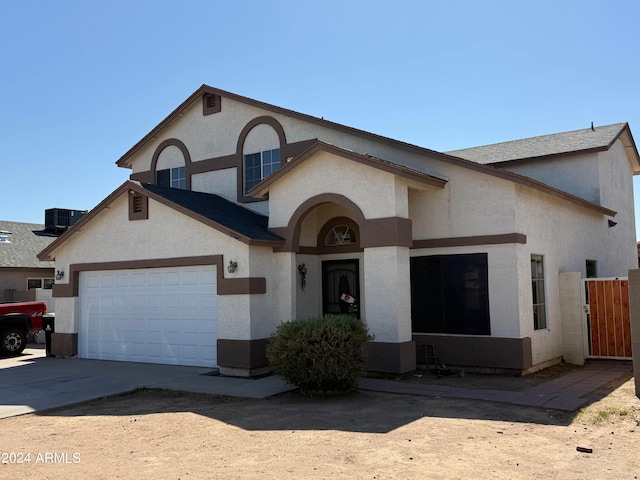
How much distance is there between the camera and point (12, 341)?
1741cm

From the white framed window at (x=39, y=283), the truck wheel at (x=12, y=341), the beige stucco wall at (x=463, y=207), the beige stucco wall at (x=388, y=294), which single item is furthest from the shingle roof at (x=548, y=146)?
the white framed window at (x=39, y=283)

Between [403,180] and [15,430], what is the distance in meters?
8.16

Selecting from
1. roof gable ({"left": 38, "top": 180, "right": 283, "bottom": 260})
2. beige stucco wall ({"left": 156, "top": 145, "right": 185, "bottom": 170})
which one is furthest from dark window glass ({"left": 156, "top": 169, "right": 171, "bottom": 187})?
roof gable ({"left": 38, "top": 180, "right": 283, "bottom": 260})

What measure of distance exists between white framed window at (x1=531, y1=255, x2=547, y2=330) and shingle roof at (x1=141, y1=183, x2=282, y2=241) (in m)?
5.79

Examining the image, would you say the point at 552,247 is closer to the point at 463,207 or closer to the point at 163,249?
the point at 463,207

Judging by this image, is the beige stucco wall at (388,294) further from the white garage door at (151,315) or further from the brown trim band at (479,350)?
the white garage door at (151,315)

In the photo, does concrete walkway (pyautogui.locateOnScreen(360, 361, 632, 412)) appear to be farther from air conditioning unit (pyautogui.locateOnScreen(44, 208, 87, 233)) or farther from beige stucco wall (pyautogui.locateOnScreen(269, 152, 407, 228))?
air conditioning unit (pyautogui.locateOnScreen(44, 208, 87, 233))

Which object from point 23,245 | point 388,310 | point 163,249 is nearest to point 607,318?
point 388,310

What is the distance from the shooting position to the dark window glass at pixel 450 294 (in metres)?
12.3

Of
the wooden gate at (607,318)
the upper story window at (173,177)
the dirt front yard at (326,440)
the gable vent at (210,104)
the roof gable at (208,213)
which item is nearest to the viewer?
the dirt front yard at (326,440)

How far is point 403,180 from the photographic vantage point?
11.9 meters

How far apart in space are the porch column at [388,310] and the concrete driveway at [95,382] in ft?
6.68

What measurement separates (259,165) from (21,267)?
15.5 meters

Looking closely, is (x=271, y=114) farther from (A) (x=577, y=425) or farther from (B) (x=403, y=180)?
(A) (x=577, y=425)
